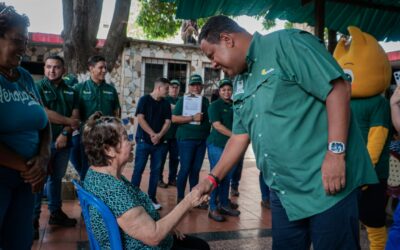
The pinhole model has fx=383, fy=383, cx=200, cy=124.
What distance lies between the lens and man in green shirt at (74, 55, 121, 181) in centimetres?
476

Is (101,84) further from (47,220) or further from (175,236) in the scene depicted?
(175,236)

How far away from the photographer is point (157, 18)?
12.7m

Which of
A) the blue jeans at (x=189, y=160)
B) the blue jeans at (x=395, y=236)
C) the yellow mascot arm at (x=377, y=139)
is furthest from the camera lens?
the blue jeans at (x=189, y=160)

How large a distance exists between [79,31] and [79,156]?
88.1 inches

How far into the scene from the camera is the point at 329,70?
1720 millimetres

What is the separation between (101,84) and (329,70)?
368 cm

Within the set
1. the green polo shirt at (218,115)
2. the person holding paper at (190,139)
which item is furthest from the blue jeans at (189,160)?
the green polo shirt at (218,115)

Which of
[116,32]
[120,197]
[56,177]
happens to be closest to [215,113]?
[56,177]

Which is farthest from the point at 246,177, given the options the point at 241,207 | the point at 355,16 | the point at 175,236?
the point at 175,236

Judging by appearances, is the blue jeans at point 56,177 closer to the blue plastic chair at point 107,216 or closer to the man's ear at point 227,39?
the blue plastic chair at point 107,216

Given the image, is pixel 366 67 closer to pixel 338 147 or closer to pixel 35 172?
pixel 338 147

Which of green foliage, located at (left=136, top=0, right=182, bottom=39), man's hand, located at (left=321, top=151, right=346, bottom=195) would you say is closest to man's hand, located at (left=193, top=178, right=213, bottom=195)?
man's hand, located at (left=321, top=151, right=346, bottom=195)

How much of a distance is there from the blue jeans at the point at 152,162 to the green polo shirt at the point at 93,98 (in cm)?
75

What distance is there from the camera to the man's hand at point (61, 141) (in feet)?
13.8
